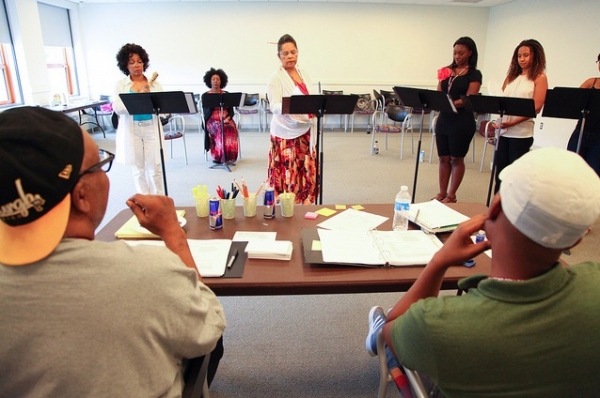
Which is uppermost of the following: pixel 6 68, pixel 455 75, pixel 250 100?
pixel 6 68

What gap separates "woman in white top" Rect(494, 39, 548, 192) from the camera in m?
3.36

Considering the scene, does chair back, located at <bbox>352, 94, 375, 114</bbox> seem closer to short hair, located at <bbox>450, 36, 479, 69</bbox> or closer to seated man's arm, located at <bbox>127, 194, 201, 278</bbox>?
short hair, located at <bbox>450, 36, 479, 69</bbox>

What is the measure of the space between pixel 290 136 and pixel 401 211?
5.52ft

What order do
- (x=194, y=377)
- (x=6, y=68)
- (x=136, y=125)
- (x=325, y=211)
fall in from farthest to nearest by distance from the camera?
(x=6, y=68), (x=136, y=125), (x=325, y=211), (x=194, y=377)

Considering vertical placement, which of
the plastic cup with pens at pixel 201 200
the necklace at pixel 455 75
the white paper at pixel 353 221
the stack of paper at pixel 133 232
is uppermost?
the necklace at pixel 455 75

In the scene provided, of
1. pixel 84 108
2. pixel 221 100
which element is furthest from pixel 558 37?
pixel 84 108

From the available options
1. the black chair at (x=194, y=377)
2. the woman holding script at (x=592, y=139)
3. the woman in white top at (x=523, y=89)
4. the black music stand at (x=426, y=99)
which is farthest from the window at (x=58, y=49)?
the woman holding script at (x=592, y=139)

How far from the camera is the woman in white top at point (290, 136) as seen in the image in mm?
3133

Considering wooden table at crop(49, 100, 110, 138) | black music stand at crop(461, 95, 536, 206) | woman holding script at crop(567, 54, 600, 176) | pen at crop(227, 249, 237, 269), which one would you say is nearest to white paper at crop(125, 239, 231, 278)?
pen at crop(227, 249, 237, 269)

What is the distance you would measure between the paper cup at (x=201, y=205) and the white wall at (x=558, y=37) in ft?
19.9

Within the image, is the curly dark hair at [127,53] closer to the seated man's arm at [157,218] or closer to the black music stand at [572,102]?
the seated man's arm at [157,218]

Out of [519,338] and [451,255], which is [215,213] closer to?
[451,255]

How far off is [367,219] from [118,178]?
4.12 m

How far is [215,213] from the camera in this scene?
168 centimetres
